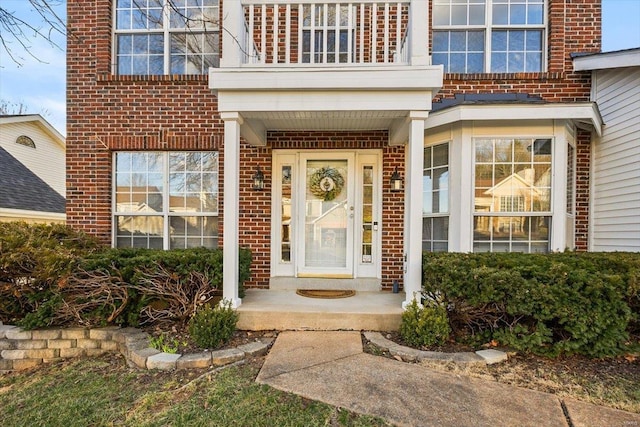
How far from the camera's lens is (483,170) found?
4.78 m

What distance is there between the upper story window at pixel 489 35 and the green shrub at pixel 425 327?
4104mm

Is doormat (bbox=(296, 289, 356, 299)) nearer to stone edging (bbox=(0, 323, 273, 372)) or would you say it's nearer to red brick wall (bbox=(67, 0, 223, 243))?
stone edging (bbox=(0, 323, 273, 372))

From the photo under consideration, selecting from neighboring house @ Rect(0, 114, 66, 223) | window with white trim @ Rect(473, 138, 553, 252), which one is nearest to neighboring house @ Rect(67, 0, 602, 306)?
window with white trim @ Rect(473, 138, 553, 252)

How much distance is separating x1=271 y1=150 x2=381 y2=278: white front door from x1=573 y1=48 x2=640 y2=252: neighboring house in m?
3.38

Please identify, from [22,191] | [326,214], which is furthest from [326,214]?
[22,191]

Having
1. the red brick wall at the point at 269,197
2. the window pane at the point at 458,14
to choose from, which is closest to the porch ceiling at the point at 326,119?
the red brick wall at the point at 269,197

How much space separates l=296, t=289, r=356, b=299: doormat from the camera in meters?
4.86

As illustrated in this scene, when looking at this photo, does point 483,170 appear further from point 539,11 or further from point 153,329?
point 153,329

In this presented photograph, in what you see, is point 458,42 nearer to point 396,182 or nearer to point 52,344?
point 396,182

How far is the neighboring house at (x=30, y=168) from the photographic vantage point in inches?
375

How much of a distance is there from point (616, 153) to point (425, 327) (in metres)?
4.10

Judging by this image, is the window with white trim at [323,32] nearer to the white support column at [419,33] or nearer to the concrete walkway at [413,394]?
the white support column at [419,33]

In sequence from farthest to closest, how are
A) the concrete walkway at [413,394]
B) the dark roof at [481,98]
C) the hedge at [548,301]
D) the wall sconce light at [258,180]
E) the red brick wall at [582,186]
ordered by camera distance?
the wall sconce light at [258,180] < the red brick wall at [582,186] < the dark roof at [481,98] < the hedge at [548,301] < the concrete walkway at [413,394]

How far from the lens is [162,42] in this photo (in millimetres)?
5754
